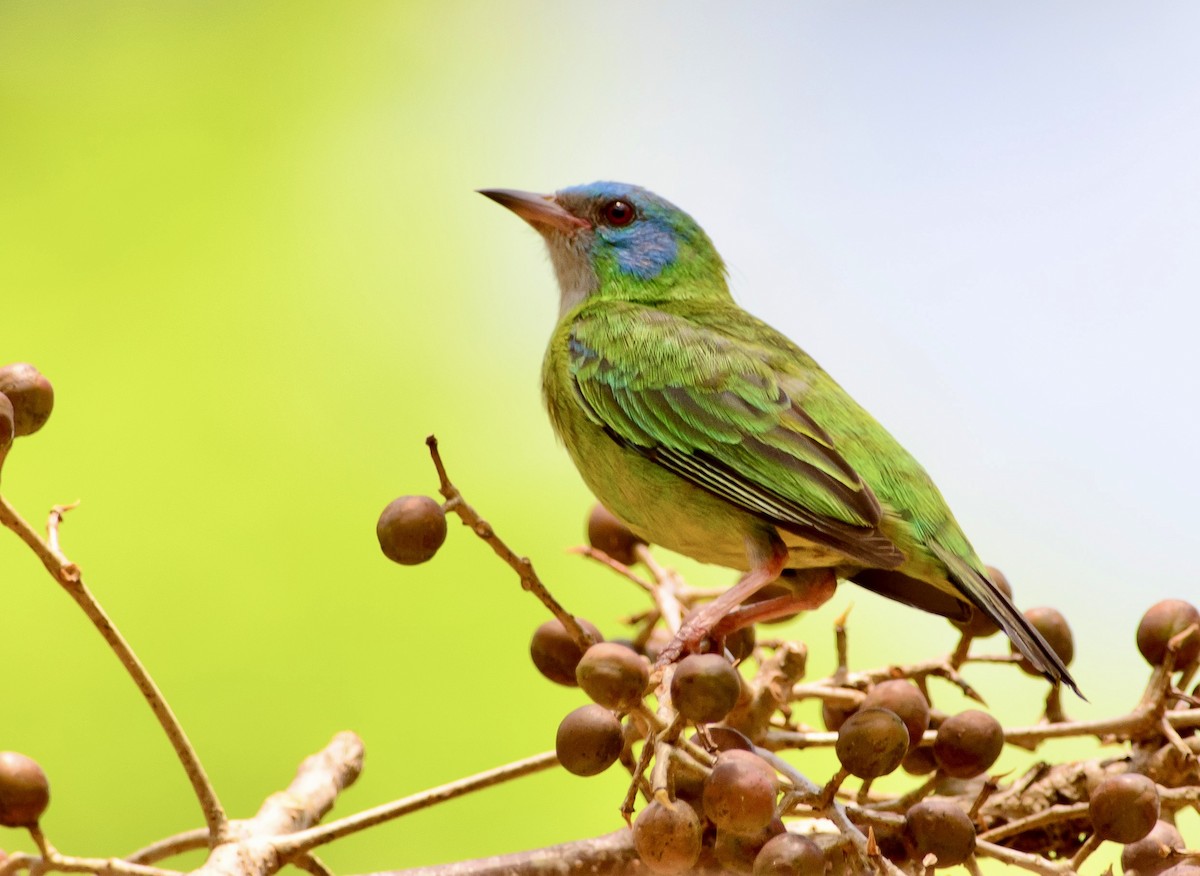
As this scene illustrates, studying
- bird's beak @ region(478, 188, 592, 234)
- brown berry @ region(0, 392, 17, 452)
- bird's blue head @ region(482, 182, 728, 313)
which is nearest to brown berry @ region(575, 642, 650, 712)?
brown berry @ region(0, 392, 17, 452)

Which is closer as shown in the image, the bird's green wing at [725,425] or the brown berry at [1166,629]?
the brown berry at [1166,629]

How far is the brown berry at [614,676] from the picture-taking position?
2.22 m

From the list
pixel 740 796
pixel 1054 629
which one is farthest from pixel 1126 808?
pixel 1054 629

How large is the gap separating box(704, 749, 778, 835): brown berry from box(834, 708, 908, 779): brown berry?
23cm

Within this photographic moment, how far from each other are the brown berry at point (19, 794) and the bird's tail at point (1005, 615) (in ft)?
6.01

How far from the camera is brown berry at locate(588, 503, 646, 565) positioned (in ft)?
11.3

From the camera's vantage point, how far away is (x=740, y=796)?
213cm

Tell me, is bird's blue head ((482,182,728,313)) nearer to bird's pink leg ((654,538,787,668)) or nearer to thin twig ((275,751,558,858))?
bird's pink leg ((654,538,787,668))

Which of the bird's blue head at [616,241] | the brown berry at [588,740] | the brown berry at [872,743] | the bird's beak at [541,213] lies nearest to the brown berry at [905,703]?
the brown berry at [872,743]

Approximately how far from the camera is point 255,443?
17.3ft

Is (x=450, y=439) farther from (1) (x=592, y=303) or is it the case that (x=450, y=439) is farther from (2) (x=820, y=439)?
(2) (x=820, y=439)

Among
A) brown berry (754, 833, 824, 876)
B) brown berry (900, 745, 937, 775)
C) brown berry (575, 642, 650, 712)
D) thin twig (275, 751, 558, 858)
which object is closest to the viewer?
brown berry (754, 833, 824, 876)

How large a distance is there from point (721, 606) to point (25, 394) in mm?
1376

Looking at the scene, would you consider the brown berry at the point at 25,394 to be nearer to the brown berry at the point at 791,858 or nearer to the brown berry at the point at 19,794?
the brown berry at the point at 19,794
